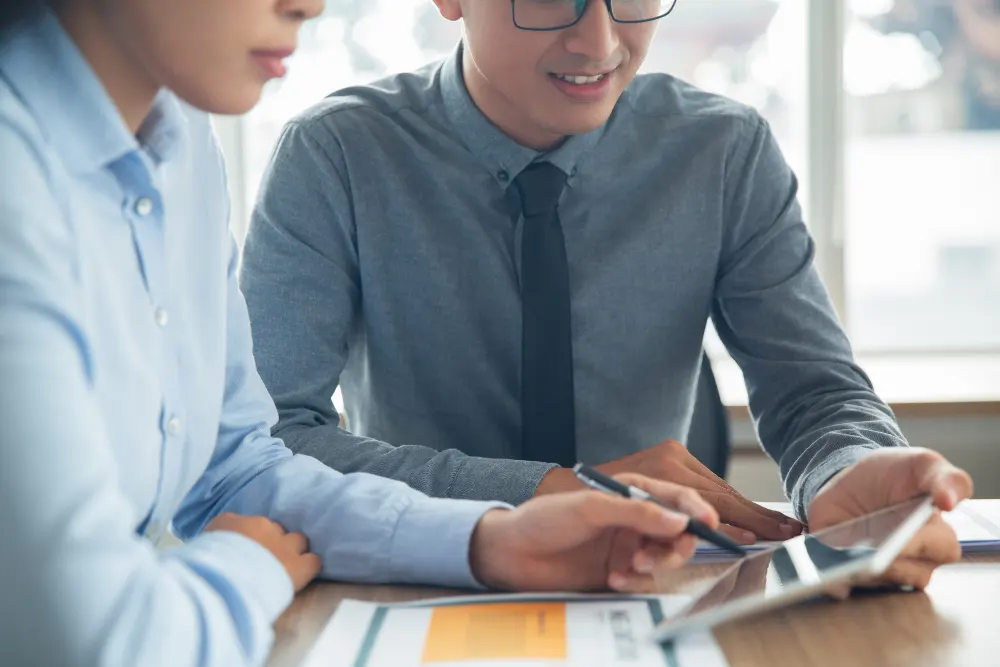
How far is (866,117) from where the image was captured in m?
2.77

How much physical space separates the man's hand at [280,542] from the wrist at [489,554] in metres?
0.15

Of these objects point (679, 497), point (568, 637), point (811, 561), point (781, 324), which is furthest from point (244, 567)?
point (781, 324)

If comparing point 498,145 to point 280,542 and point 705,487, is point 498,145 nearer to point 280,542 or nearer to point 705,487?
point 705,487

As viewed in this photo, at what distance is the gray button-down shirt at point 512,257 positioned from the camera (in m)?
1.61

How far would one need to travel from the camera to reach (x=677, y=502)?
→ 957 mm

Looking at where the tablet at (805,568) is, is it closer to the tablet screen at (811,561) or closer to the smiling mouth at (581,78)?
the tablet screen at (811,561)

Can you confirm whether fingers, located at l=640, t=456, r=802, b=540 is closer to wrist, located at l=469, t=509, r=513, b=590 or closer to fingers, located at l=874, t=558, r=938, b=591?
fingers, located at l=874, t=558, r=938, b=591

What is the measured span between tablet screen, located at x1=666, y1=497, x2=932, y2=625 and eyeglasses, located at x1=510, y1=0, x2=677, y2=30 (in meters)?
0.77

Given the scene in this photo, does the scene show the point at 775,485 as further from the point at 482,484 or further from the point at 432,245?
the point at 482,484

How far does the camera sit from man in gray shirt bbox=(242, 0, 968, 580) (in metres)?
1.54

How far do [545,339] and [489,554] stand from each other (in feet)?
2.17

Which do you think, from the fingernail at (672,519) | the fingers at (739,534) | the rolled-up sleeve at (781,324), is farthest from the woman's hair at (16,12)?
the rolled-up sleeve at (781,324)

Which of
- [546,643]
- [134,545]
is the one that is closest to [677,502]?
[546,643]

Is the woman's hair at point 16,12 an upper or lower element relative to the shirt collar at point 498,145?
upper
